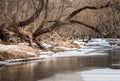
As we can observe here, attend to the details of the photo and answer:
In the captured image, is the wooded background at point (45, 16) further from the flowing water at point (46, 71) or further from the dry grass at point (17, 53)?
Answer: the flowing water at point (46, 71)

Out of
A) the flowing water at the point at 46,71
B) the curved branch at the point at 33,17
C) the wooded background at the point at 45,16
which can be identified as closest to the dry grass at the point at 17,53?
the flowing water at the point at 46,71

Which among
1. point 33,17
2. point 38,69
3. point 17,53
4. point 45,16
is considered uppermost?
point 45,16

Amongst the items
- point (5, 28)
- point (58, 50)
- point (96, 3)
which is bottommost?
point (58, 50)

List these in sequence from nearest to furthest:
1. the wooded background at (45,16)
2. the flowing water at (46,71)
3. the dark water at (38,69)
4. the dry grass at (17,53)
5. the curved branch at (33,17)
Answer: the flowing water at (46,71) < the dark water at (38,69) < the dry grass at (17,53) < the wooded background at (45,16) < the curved branch at (33,17)

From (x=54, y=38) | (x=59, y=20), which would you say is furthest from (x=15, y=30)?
(x=54, y=38)

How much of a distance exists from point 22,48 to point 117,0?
462 inches

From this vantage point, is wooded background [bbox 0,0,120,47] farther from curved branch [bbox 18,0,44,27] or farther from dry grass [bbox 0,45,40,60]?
dry grass [bbox 0,45,40,60]

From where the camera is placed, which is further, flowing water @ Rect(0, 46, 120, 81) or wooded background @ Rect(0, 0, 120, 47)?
wooded background @ Rect(0, 0, 120, 47)

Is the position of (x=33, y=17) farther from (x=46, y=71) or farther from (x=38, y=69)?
(x=46, y=71)

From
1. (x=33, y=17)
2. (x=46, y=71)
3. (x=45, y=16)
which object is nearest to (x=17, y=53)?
(x=33, y=17)

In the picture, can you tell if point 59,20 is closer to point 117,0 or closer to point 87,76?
point 117,0

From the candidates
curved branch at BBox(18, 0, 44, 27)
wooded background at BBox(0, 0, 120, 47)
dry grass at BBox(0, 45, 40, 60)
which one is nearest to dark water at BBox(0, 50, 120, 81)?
dry grass at BBox(0, 45, 40, 60)

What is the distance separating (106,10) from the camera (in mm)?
39000

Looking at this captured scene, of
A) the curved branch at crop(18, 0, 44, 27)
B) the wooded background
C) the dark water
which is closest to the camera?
the dark water
